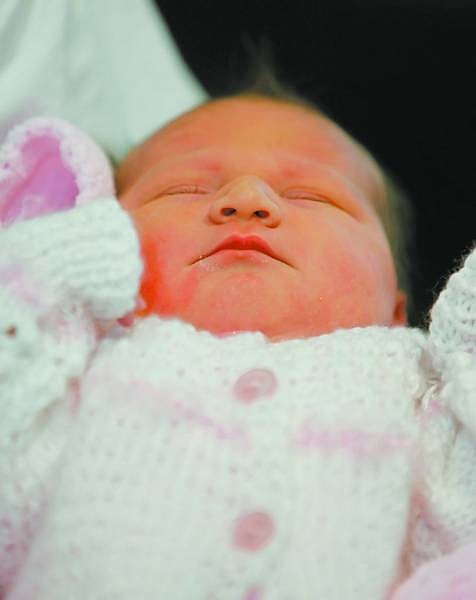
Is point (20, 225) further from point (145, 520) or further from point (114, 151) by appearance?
point (114, 151)

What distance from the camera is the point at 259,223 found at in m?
1.04

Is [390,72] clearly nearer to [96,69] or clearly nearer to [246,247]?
[96,69]

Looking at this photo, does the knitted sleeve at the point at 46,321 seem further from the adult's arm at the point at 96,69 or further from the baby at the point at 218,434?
the adult's arm at the point at 96,69

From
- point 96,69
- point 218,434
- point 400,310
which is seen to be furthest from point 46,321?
point 96,69

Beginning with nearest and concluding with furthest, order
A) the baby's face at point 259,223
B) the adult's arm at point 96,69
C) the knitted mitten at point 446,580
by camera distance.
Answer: the knitted mitten at point 446,580
the baby's face at point 259,223
the adult's arm at point 96,69

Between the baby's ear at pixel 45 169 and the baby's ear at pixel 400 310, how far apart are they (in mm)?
375

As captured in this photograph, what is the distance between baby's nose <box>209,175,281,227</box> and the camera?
1.03m

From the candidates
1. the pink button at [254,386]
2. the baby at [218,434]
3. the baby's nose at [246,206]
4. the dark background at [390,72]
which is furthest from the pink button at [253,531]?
the dark background at [390,72]

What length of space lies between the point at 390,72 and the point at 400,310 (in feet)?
1.48

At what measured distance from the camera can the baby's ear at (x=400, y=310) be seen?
121 centimetres

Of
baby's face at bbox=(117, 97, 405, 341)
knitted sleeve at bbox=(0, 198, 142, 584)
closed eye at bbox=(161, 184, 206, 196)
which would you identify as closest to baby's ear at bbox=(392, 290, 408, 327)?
baby's face at bbox=(117, 97, 405, 341)

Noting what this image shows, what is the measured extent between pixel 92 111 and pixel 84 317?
659mm

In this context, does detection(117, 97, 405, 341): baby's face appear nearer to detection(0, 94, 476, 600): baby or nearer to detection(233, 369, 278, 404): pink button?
detection(0, 94, 476, 600): baby

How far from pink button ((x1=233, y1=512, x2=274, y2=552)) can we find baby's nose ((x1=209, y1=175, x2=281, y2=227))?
0.35 meters
